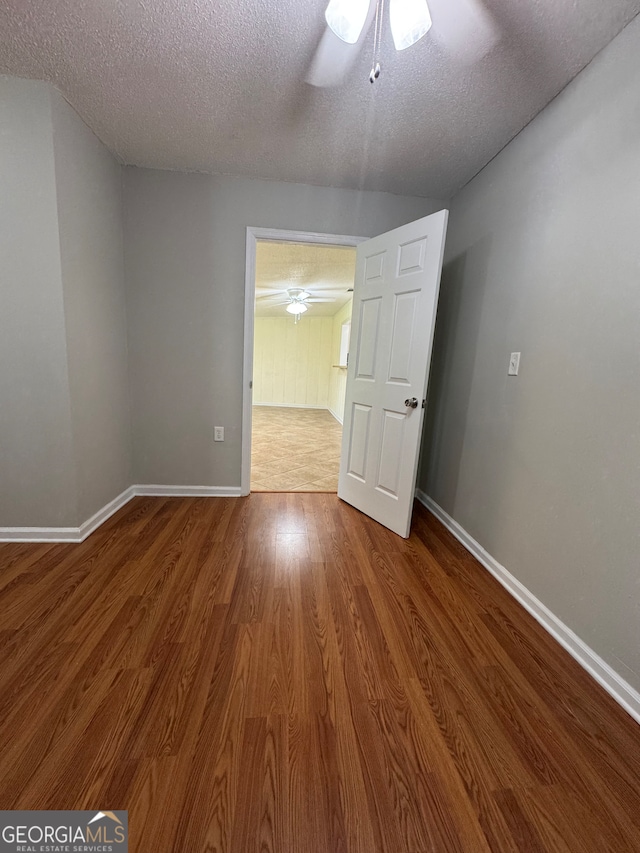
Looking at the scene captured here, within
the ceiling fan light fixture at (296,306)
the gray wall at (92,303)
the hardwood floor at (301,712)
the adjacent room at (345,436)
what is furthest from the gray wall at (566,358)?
the ceiling fan light fixture at (296,306)

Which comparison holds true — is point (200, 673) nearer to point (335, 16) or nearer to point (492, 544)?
point (492, 544)

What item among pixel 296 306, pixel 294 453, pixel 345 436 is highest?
pixel 296 306

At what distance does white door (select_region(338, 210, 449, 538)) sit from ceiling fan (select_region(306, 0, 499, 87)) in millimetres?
607

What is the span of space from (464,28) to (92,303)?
211cm

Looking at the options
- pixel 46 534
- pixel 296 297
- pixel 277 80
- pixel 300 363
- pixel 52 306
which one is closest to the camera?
pixel 277 80

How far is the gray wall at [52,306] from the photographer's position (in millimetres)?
1498

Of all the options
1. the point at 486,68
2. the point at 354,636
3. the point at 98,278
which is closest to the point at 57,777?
the point at 354,636

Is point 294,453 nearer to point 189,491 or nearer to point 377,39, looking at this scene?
point 189,491

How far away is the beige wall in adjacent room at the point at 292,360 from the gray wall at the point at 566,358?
5.57 metres

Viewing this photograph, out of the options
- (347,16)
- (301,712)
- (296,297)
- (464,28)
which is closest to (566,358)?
(464,28)

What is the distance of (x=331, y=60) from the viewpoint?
1.29 meters

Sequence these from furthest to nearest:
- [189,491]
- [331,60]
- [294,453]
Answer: [294,453] < [189,491] < [331,60]

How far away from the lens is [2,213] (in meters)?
1.51

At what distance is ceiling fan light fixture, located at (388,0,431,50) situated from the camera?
969 mm
